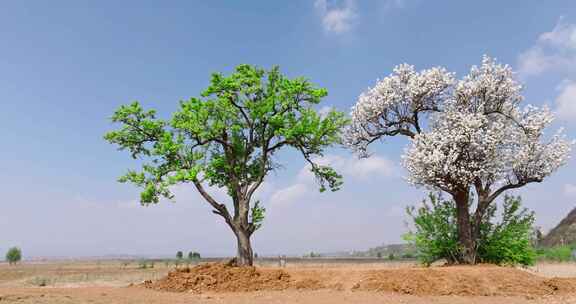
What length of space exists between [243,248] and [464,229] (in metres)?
13.3

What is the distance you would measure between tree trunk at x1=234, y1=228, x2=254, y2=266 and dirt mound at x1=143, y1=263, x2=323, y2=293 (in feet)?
7.94

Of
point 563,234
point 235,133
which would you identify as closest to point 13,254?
point 235,133

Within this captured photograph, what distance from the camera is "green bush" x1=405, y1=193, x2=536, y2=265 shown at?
89.4 feet

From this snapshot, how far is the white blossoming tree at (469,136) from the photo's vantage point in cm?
2578

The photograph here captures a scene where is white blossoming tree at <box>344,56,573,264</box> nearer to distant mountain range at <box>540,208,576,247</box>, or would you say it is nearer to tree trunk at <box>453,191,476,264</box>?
tree trunk at <box>453,191,476,264</box>

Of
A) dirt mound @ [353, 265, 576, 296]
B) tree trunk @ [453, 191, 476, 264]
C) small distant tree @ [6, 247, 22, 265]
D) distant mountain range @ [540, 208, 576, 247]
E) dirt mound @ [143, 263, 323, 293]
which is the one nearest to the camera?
dirt mound @ [353, 265, 576, 296]

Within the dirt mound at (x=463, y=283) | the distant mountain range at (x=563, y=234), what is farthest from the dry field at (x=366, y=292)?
the distant mountain range at (x=563, y=234)

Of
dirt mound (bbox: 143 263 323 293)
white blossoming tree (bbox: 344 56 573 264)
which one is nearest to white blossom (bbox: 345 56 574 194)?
white blossoming tree (bbox: 344 56 573 264)

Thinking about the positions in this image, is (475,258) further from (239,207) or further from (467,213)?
(239,207)

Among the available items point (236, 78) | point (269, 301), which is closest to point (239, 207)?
point (236, 78)

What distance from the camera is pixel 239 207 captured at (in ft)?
90.5

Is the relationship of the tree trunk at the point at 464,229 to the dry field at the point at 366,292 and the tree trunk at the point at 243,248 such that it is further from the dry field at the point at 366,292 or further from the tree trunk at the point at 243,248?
A: the tree trunk at the point at 243,248

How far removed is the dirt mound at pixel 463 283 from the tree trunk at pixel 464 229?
474 cm

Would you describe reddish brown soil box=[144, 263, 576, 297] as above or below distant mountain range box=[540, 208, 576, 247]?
below
